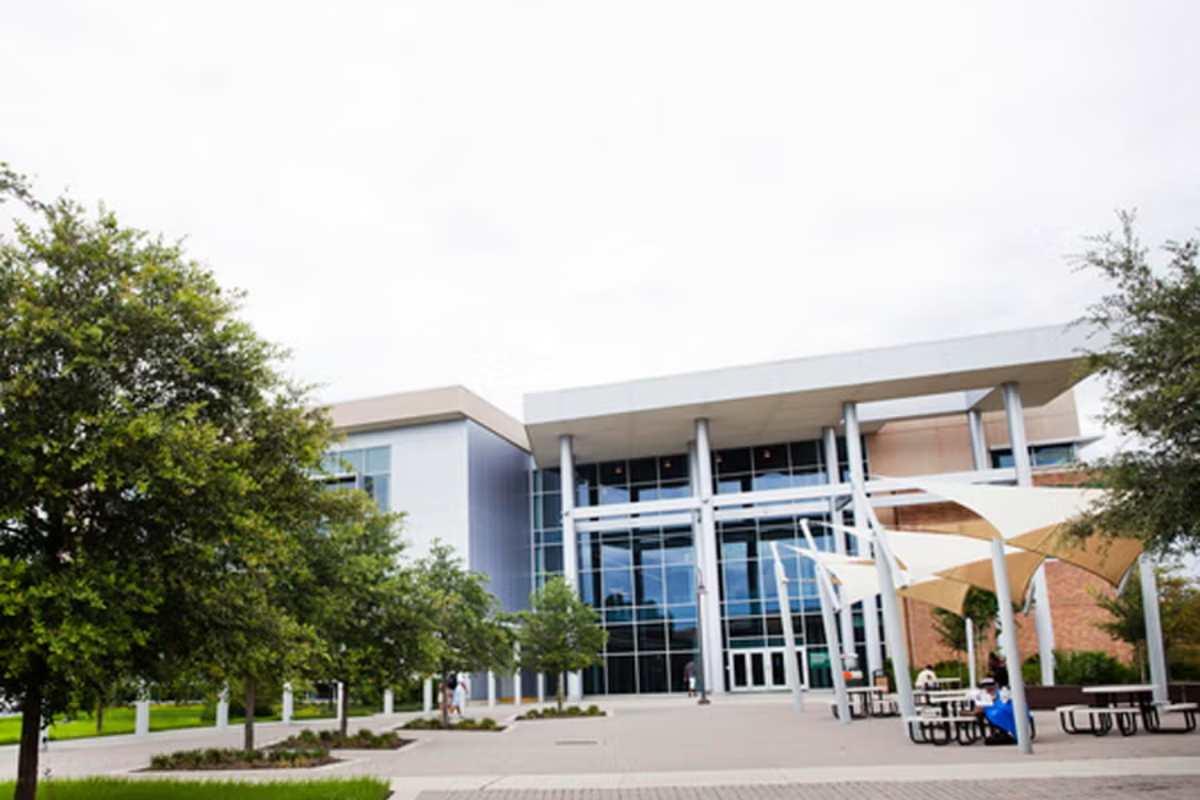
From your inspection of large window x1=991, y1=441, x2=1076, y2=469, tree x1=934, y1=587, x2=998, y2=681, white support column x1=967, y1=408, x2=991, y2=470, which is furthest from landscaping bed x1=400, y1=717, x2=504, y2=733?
large window x1=991, y1=441, x2=1076, y2=469

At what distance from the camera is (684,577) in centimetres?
4716

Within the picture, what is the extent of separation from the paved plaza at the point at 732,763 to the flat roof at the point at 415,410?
24188 mm

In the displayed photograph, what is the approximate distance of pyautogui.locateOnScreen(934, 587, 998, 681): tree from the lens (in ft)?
102

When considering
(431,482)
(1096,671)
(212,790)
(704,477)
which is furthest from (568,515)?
(212,790)

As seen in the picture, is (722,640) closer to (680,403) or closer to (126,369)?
(680,403)

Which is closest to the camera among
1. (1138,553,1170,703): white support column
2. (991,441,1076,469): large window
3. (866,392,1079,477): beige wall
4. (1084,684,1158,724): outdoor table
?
(1084,684,1158,724): outdoor table

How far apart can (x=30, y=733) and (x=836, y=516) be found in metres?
38.0

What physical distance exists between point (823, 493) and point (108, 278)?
118 feet

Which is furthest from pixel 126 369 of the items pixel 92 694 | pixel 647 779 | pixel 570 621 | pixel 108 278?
pixel 570 621

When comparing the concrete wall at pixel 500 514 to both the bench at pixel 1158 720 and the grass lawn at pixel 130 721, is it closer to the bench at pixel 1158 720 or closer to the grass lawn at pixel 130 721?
the grass lawn at pixel 130 721

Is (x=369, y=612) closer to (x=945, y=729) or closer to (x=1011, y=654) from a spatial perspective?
(x=945, y=729)

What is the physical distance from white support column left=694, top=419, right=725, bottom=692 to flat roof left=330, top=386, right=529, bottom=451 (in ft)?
38.2

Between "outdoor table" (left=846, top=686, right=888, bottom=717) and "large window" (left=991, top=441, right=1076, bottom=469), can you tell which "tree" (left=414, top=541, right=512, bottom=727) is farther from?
"large window" (left=991, top=441, right=1076, bottom=469)

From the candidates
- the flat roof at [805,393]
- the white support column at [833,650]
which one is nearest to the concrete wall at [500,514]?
the flat roof at [805,393]
